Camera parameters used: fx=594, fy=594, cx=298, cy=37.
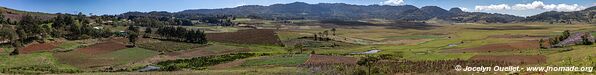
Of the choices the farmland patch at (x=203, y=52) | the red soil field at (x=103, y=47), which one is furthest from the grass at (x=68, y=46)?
the farmland patch at (x=203, y=52)

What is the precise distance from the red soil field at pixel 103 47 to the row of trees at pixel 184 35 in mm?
23681

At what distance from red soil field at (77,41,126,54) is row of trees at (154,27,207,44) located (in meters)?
23.7

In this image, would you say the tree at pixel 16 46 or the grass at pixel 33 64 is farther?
the tree at pixel 16 46

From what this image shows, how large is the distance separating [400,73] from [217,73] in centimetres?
2102

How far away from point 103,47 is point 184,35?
115 feet

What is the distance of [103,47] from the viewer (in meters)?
121

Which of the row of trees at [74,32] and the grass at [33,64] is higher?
the row of trees at [74,32]

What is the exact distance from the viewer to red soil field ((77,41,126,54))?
114 m

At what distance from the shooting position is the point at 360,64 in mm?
74625

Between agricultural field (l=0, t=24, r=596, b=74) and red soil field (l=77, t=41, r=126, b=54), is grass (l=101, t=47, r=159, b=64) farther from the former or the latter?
red soil field (l=77, t=41, r=126, b=54)

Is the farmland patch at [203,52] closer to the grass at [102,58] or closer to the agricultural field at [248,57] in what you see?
the agricultural field at [248,57]

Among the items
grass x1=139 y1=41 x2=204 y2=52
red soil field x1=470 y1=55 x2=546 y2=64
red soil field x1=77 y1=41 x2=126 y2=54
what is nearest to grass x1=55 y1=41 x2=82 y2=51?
red soil field x1=77 y1=41 x2=126 y2=54

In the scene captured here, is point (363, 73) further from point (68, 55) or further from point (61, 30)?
point (61, 30)

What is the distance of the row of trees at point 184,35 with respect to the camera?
151625 millimetres
